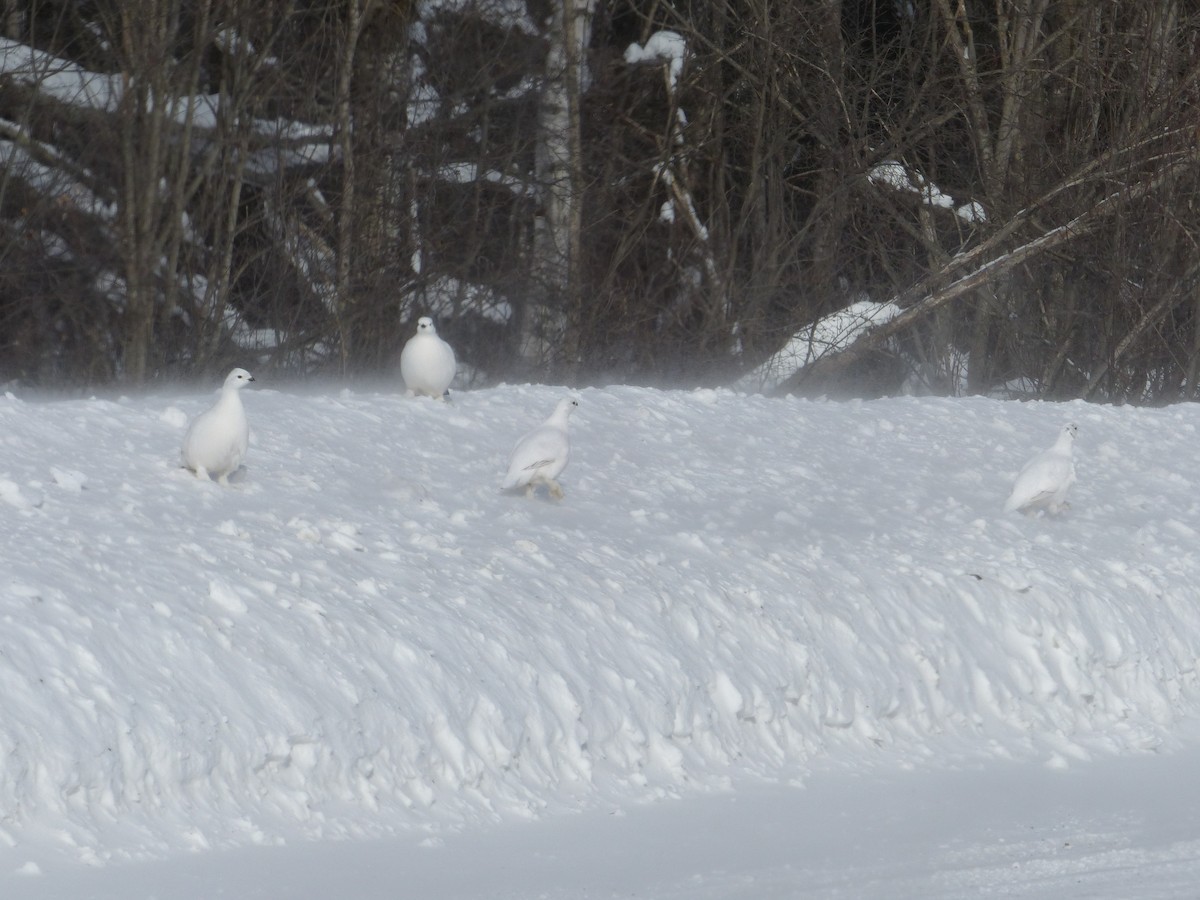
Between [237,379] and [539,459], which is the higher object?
[237,379]

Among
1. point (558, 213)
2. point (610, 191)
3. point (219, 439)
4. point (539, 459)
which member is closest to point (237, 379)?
point (219, 439)

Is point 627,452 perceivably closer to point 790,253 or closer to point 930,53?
point 790,253

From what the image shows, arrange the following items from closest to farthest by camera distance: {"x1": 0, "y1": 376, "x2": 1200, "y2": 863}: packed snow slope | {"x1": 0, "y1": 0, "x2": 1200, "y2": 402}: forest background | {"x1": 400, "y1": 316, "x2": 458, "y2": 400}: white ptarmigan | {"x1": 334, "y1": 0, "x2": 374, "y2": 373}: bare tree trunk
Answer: {"x1": 0, "y1": 376, "x2": 1200, "y2": 863}: packed snow slope
{"x1": 400, "y1": 316, "x2": 458, "y2": 400}: white ptarmigan
{"x1": 0, "y1": 0, "x2": 1200, "y2": 402}: forest background
{"x1": 334, "y1": 0, "x2": 374, "y2": 373}: bare tree trunk

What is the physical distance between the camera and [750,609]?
8.71 meters

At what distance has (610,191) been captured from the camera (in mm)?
22297

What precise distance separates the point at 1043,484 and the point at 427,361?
4227 millimetres

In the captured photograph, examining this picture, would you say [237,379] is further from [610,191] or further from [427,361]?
[610,191]

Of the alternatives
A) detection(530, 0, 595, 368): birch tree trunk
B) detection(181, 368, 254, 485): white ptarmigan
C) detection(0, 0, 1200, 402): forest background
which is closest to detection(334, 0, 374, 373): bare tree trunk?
detection(0, 0, 1200, 402): forest background

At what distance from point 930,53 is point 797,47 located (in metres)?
1.97

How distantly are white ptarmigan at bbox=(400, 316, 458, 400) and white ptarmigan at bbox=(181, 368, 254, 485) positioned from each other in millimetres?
2971

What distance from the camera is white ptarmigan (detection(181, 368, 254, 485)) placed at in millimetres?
8859

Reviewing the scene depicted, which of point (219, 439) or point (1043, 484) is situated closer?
point (219, 439)

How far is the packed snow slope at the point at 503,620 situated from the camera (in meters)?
6.41

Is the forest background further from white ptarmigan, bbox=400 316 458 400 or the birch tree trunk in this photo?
white ptarmigan, bbox=400 316 458 400
